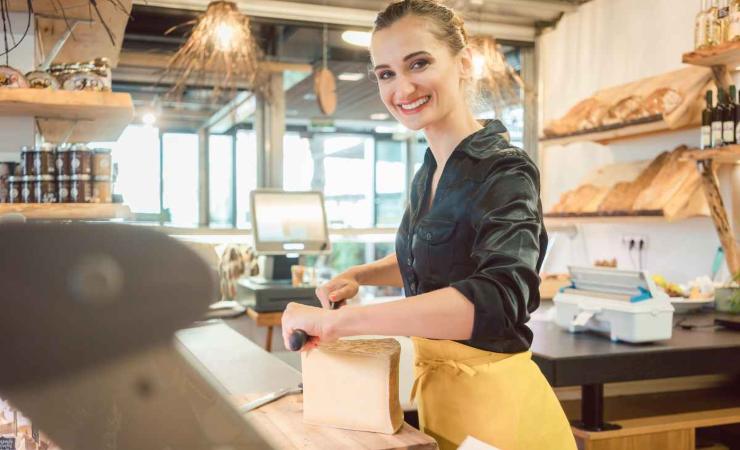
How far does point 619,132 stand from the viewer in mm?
3990

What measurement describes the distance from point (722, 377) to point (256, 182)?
3.90 meters

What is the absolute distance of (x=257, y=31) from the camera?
5.86 metres

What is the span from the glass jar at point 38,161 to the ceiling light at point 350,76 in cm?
535

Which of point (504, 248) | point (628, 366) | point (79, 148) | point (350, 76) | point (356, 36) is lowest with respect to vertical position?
point (628, 366)

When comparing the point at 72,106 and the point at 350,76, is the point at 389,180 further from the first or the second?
the point at 72,106

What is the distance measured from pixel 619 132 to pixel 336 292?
3041mm

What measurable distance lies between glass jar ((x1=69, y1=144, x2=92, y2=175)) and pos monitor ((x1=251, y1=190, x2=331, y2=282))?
70.8 inches

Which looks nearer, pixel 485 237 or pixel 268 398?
pixel 485 237

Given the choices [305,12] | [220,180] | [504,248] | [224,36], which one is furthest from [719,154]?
[220,180]

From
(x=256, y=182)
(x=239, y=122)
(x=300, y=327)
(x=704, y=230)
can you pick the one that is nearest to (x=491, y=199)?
(x=300, y=327)

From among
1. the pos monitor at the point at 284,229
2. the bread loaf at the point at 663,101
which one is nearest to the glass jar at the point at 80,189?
the pos monitor at the point at 284,229

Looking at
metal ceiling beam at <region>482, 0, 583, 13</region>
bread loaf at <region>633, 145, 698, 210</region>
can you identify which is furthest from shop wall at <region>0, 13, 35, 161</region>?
metal ceiling beam at <region>482, 0, 583, 13</region>

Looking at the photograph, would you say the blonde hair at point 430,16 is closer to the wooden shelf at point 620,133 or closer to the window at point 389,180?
the wooden shelf at point 620,133

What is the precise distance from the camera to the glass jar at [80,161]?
221 cm
